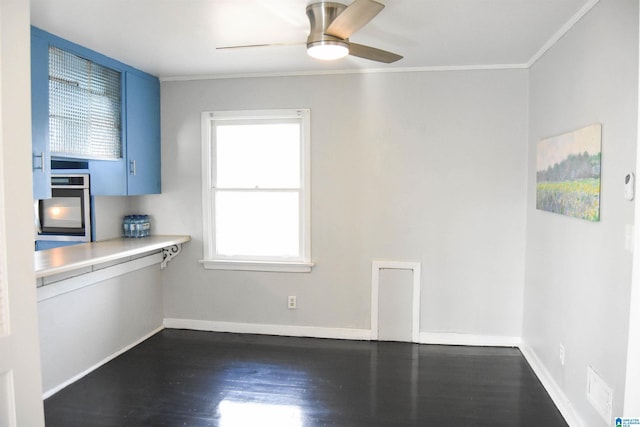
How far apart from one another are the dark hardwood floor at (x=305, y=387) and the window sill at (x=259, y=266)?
62 centimetres

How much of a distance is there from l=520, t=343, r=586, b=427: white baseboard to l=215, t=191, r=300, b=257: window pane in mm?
2011

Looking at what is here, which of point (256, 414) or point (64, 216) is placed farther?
point (64, 216)

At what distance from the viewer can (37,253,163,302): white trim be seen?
114 inches

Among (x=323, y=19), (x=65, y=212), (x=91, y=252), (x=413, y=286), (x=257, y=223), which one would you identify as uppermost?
(x=323, y=19)

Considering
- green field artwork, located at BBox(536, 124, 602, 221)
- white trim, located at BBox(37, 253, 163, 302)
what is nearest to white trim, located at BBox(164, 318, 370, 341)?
white trim, located at BBox(37, 253, 163, 302)

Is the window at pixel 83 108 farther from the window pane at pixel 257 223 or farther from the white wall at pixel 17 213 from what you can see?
the white wall at pixel 17 213

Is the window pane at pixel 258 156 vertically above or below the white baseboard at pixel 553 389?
above

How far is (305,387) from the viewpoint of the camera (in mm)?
3012

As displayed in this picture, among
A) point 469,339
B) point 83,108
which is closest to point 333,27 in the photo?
point 83,108

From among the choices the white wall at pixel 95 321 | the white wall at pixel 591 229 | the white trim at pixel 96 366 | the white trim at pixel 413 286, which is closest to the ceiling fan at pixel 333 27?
the white wall at pixel 591 229

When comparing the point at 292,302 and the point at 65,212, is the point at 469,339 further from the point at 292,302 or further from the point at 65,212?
the point at 65,212

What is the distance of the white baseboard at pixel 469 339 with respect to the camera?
3.75m

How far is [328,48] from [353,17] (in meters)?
0.31

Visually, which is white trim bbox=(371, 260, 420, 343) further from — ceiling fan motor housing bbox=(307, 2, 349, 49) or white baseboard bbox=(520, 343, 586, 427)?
ceiling fan motor housing bbox=(307, 2, 349, 49)
